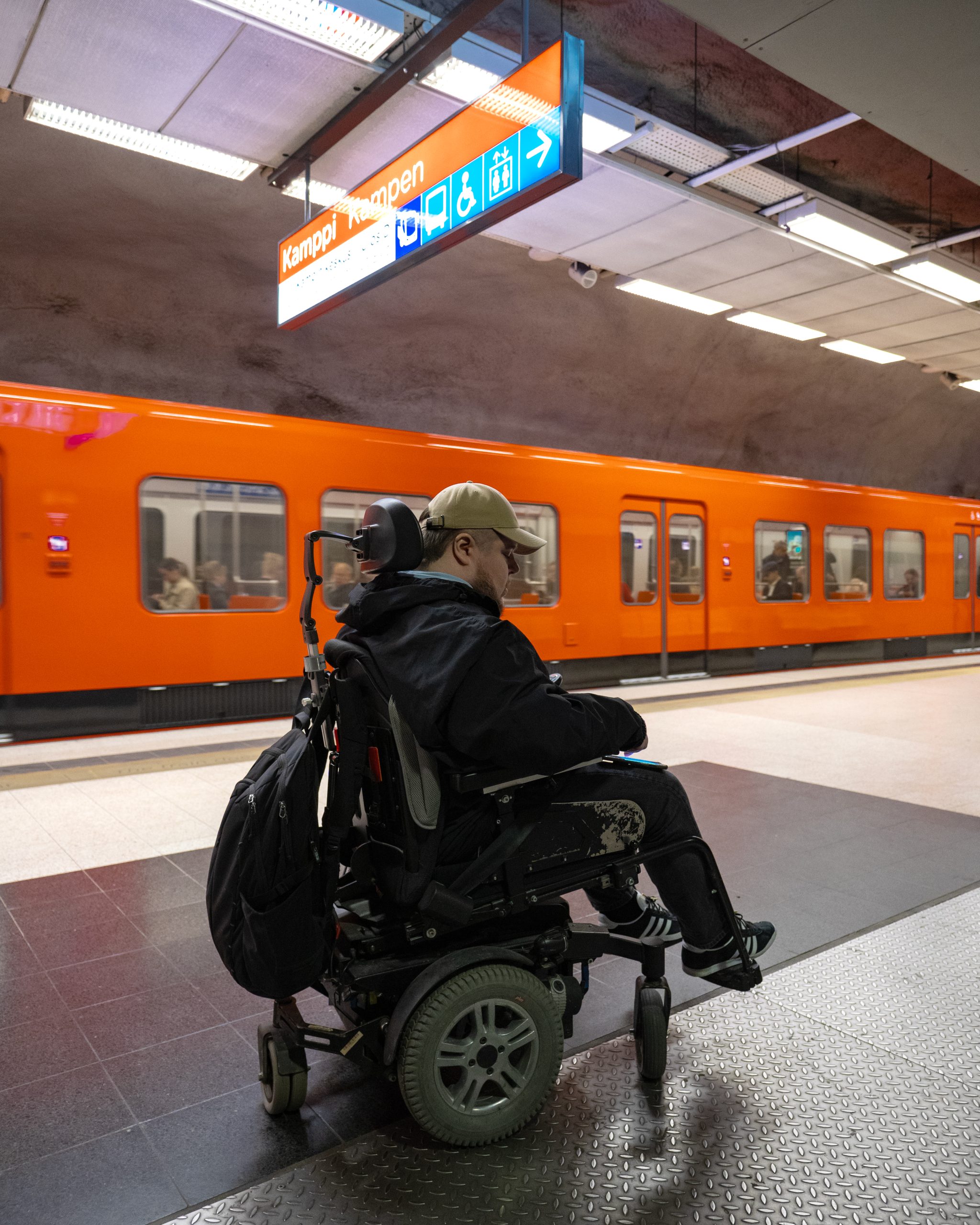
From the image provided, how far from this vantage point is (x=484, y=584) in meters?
2.16

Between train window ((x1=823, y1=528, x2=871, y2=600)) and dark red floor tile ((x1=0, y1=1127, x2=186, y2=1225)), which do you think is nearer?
dark red floor tile ((x1=0, y1=1127, x2=186, y2=1225))

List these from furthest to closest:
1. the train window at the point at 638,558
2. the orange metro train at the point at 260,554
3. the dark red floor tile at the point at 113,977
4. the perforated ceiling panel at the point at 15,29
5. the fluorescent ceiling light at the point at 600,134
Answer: the train window at the point at 638,558 < the orange metro train at the point at 260,554 < the fluorescent ceiling light at the point at 600,134 < the perforated ceiling panel at the point at 15,29 < the dark red floor tile at the point at 113,977

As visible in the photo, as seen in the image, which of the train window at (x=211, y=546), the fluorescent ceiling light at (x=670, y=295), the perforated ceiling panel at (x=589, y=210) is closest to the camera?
the perforated ceiling panel at (x=589, y=210)

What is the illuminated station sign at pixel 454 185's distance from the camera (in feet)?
13.4

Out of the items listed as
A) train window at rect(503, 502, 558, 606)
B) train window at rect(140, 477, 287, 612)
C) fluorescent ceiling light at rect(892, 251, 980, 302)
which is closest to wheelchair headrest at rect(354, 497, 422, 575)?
train window at rect(140, 477, 287, 612)

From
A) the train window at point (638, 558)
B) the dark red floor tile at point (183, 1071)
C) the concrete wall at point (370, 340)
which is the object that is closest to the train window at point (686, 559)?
the train window at point (638, 558)

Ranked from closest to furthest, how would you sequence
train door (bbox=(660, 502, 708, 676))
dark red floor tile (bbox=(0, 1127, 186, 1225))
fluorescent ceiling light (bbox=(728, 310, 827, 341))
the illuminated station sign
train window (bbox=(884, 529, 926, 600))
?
dark red floor tile (bbox=(0, 1127, 186, 1225)), the illuminated station sign, train door (bbox=(660, 502, 708, 676)), fluorescent ceiling light (bbox=(728, 310, 827, 341)), train window (bbox=(884, 529, 926, 600))

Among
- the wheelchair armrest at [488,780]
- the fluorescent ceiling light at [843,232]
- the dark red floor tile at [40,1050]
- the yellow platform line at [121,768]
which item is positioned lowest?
the dark red floor tile at [40,1050]

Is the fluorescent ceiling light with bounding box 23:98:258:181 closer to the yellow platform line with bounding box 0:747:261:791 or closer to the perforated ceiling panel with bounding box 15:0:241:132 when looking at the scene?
the perforated ceiling panel with bounding box 15:0:241:132

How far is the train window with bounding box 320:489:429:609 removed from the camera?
7438 mm

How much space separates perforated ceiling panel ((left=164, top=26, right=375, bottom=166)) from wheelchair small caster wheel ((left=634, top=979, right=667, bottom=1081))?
5.06m

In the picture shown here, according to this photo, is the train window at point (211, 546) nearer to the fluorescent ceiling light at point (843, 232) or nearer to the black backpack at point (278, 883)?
the fluorescent ceiling light at point (843, 232)

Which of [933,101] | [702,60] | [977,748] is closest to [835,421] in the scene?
[702,60]

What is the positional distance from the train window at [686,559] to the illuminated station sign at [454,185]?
5073 mm
